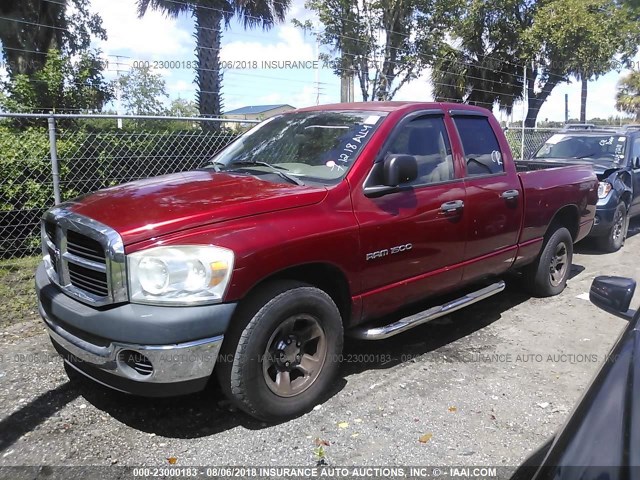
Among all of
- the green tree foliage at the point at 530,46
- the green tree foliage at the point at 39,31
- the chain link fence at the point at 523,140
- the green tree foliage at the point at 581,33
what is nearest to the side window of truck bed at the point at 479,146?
the chain link fence at the point at 523,140

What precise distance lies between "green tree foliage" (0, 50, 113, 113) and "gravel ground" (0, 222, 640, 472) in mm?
4805

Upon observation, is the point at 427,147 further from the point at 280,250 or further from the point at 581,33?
the point at 581,33

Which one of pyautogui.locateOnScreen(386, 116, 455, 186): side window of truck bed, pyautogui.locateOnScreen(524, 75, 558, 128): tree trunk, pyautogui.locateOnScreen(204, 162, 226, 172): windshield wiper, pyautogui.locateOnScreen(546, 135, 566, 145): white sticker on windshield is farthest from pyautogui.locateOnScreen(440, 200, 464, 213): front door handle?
pyautogui.locateOnScreen(524, 75, 558, 128): tree trunk

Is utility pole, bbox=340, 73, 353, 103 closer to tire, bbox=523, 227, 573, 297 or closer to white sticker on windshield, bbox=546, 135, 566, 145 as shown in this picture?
white sticker on windshield, bbox=546, 135, 566, 145

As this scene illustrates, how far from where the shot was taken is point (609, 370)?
70.2 inches

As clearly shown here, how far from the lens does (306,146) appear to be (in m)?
3.88

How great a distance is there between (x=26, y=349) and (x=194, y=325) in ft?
7.68

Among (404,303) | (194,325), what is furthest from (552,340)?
(194,325)

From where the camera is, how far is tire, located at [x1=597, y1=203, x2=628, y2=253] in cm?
780

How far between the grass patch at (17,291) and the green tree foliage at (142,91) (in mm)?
5832

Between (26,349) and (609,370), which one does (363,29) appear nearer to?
(26,349)

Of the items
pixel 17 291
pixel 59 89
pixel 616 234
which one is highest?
pixel 59 89

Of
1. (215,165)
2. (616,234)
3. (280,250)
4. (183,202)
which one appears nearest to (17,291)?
(215,165)

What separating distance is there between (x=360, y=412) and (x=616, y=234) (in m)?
6.47
